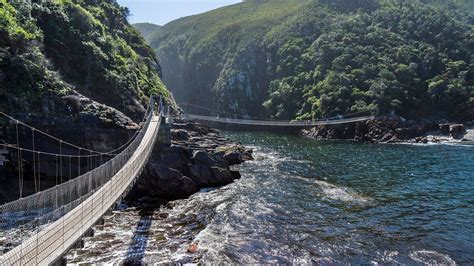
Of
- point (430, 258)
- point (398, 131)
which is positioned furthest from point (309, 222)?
point (398, 131)

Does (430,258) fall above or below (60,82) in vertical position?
below

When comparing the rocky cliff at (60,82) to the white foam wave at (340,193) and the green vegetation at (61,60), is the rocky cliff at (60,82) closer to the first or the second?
the green vegetation at (61,60)

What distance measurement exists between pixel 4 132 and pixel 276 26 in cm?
10073

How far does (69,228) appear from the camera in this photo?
562 inches

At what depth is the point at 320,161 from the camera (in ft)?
138

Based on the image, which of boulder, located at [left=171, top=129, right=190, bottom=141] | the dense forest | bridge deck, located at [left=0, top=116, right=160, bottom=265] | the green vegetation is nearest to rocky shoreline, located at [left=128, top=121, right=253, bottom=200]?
bridge deck, located at [left=0, top=116, right=160, bottom=265]

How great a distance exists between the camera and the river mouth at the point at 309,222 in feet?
56.9

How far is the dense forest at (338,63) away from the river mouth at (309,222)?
121ft

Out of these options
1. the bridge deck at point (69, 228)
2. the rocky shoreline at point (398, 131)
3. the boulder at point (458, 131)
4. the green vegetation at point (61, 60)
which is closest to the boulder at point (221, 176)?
the bridge deck at point (69, 228)

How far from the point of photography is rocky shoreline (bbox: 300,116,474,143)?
58906 mm

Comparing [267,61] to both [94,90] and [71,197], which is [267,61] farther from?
[71,197]

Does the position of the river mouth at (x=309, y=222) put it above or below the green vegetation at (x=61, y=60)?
below

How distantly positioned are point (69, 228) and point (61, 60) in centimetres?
3142

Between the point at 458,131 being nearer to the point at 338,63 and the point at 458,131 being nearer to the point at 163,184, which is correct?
the point at 338,63
